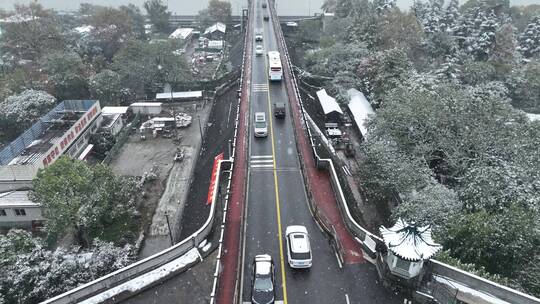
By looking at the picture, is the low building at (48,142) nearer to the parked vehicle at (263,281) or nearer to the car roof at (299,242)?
the parked vehicle at (263,281)

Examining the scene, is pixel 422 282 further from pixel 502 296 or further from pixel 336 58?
pixel 336 58

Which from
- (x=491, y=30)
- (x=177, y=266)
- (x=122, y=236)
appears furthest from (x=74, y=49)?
(x=491, y=30)

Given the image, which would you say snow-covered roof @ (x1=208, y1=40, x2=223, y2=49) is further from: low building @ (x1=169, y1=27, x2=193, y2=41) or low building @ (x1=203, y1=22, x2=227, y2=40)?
low building @ (x1=169, y1=27, x2=193, y2=41)

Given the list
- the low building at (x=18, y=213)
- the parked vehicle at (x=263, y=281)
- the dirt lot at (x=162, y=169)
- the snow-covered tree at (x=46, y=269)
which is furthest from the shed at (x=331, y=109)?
the low building at (x=18, y=213)

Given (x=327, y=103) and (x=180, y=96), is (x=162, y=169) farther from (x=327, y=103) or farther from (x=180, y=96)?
(x=327, y=103)

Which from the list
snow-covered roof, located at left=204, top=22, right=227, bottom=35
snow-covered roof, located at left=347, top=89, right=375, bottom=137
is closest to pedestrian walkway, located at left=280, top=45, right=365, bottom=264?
snow-covered roof, located at left=347, top=89, right=375, bottom=137
